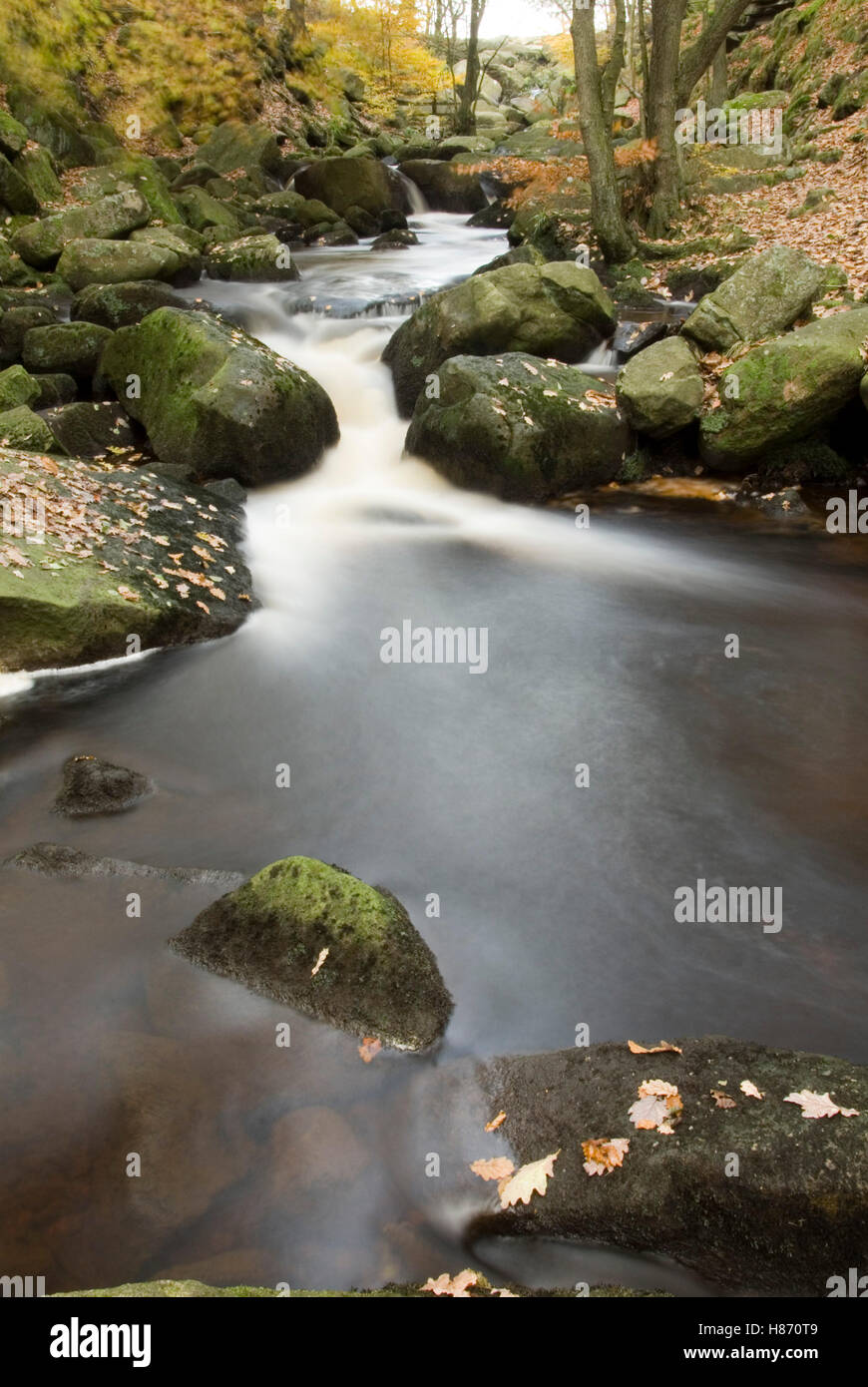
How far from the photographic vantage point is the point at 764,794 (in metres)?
6.00

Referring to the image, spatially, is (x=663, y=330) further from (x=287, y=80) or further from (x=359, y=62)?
(x=359, y=62)

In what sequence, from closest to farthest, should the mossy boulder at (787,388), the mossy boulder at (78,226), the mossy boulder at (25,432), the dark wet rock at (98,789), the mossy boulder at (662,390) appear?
the dark wet rock at (98,789) → the mossy boulder at (25,432) → the mossy boulder at (787,388) → the mossy boulder at (662,390) → the mossy boulder at (78,226)

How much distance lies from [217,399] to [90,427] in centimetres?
190

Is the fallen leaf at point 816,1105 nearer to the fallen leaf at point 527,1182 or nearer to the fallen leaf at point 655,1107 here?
the fallen leaf at point 655,1107

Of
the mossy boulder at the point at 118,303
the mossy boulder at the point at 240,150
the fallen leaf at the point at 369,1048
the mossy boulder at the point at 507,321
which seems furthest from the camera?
the mossy boulder at the point at 240,150

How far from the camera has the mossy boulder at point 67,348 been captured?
1211 centimetres

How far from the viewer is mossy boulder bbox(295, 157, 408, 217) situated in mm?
22828

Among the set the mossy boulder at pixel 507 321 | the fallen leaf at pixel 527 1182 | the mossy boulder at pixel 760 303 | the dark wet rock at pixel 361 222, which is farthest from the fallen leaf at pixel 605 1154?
the dark wet rock at pixel 361 222

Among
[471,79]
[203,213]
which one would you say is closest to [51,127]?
[203,213]

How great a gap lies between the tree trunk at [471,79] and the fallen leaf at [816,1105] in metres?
33.2

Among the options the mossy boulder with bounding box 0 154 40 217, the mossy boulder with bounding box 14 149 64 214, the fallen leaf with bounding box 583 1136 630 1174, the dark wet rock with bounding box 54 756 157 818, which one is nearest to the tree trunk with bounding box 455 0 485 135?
the mossy boulder with bounding box 14 149 64 214

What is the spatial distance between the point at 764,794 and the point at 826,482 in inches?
247
